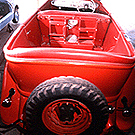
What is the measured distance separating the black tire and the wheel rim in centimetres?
16

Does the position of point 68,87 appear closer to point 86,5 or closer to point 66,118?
point 66,118

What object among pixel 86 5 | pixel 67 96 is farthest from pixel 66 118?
pixel 86 5

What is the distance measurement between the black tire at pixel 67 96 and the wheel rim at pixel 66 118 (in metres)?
0.16

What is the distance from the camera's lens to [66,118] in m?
1.52

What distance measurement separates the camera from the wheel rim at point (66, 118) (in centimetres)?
150

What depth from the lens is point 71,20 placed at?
2695 millimetres

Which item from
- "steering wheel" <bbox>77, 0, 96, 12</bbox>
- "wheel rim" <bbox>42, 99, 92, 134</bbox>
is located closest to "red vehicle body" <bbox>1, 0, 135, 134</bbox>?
"wheel rim" <bbox>42, 99, 92, 134</bbox>

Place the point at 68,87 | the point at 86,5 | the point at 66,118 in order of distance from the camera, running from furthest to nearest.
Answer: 1. the point at 86,5
2. the point at 66,118
3. the point at 68,87

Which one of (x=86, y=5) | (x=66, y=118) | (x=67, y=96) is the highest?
(x=86, y=5)

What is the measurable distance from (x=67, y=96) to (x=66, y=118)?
0.40 m

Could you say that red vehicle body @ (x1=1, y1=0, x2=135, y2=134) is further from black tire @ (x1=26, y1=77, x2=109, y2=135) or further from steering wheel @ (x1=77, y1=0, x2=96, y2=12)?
steering wheel @ (x1=77, y1=0, x2=96, y2=12)

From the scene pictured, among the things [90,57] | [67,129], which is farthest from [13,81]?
[90,57]

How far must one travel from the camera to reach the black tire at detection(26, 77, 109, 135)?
1.22 m

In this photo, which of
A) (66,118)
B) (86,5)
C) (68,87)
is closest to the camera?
(68,87)
